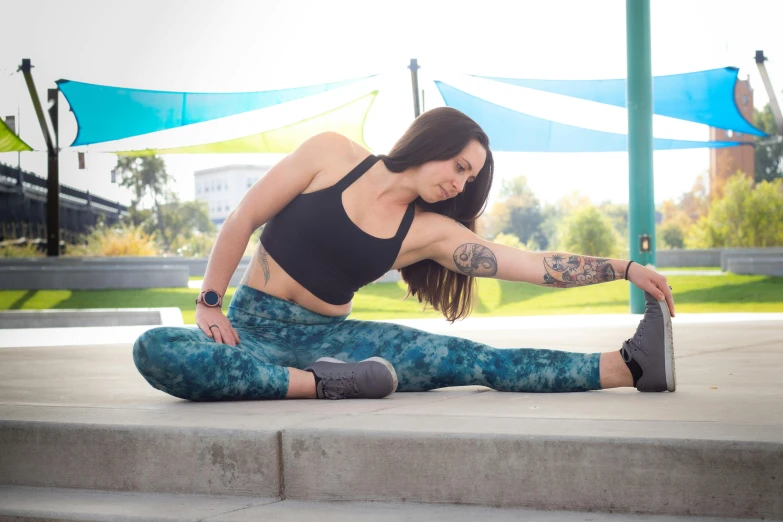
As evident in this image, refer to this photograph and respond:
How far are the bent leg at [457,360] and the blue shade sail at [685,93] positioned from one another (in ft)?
33.0

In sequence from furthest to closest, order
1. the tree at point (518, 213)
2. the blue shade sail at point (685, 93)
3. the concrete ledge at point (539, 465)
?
the tree at point (518, 213), the blue shade sail at point (685, 93), the concrete ledge at point (539, 465)

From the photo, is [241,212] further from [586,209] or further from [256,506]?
[586,209]

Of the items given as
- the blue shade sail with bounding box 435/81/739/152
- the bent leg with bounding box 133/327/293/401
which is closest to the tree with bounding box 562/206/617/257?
the blue shade sail with bounding box 435/81/739/152

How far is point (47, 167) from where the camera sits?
13.8 metres

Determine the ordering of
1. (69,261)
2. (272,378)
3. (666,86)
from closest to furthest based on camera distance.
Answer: (272,378)
(666,86)
(69,261)

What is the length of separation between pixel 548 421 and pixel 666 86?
428 inches

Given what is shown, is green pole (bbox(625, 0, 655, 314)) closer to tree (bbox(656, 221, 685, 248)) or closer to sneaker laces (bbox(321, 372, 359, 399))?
sneaker laces (bbox(321, 372, 359, 399))

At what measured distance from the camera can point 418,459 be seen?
192cm

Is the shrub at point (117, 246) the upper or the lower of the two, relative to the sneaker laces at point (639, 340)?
upper

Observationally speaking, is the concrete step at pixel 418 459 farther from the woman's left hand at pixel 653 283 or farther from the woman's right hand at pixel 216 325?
the woman's left hand at pixel 653 283

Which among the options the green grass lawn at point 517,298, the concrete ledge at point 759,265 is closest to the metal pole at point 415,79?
the green grass lawn at point 517,298

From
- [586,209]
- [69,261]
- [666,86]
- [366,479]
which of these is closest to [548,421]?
[366,479]

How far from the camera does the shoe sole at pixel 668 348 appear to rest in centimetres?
254

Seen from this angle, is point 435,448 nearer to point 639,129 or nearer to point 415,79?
point 639,129
